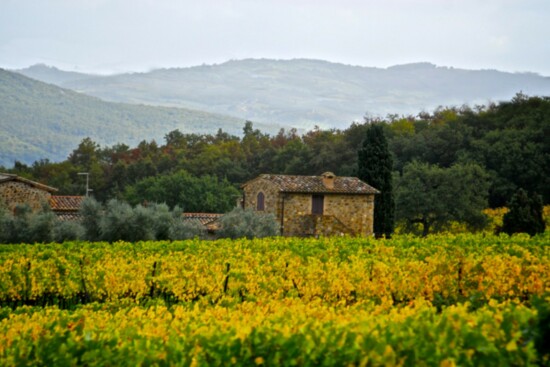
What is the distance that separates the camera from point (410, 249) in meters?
22.2

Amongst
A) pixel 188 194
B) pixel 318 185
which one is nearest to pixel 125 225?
pixel 318 185

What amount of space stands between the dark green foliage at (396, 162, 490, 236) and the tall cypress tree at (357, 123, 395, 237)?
6.45 metres

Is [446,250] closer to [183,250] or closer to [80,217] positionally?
[183,250]

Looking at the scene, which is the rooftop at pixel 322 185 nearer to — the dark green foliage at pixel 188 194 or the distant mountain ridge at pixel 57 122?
the dark green foliage at pixel 188 194

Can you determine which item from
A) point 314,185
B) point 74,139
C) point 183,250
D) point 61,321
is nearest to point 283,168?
point 314,185

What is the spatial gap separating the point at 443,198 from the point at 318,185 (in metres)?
12.4

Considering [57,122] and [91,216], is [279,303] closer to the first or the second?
[91,216]

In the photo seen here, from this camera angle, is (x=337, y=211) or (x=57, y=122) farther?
(x=57, y=122)

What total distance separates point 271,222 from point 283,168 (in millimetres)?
35700

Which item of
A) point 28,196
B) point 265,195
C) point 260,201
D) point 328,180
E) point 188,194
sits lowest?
point 188,194

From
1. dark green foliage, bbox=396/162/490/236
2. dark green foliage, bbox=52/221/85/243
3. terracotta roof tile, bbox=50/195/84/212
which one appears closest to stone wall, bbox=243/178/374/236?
dark green foliage, bbox=396/162/490/236

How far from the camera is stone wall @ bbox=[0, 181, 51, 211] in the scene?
4603 cm

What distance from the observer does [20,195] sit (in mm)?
46656

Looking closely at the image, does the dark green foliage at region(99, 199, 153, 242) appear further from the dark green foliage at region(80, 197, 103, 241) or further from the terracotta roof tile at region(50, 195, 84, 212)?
the terracotta roof tile at region(50, 195, 84, 212)
